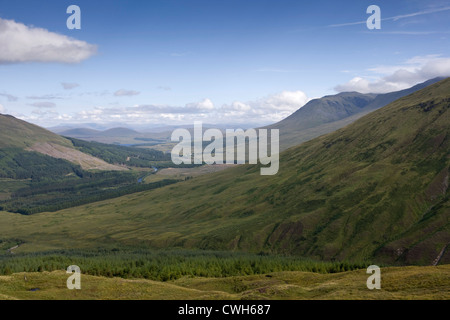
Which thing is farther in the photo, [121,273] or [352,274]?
[121,273]

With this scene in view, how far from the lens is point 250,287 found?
11188 cm

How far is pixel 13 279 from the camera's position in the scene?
11075 cm

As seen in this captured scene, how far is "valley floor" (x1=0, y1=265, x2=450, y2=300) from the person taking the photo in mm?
80000

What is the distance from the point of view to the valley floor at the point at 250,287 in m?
80.0
